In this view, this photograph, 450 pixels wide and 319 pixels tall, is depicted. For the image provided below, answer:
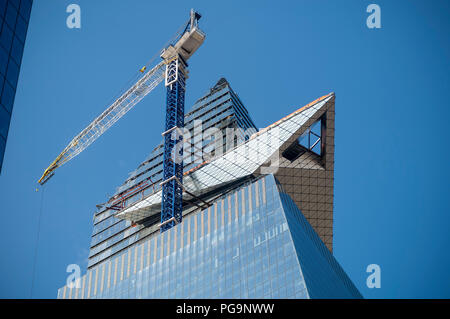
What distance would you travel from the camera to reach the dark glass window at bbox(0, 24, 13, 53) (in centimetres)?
5166

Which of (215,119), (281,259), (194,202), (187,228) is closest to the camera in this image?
(281,259)

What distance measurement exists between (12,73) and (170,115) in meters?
63.9

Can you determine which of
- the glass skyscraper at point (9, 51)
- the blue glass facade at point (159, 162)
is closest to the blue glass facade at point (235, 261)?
the glass skyscraper at point (9, 51)

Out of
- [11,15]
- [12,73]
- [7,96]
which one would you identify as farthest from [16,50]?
[7,96]

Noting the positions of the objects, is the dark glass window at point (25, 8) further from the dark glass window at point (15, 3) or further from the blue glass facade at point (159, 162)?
the blue glass facade at point (159, 162)

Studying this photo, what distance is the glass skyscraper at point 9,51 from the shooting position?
164ft

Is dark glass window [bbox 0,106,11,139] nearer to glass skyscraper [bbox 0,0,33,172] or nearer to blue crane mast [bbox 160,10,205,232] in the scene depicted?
glass skyscraper [bbox 0,0,33,172]

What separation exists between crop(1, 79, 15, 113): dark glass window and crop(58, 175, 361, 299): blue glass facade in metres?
34.7

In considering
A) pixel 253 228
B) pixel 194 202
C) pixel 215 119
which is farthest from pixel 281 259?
pixel 215 119

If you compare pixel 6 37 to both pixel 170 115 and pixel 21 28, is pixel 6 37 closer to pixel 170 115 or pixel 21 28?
pixel 21 28
